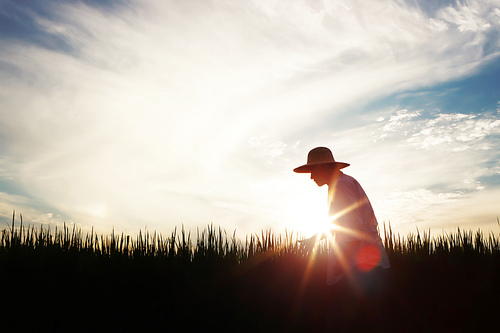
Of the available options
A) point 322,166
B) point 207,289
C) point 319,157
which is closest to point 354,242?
point 322,166

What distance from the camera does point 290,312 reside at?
7133 millimetres

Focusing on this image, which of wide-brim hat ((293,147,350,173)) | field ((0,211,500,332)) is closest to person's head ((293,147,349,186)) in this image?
wide-brim hat ((293,147,350,173))

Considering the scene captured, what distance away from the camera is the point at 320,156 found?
19.6 ft

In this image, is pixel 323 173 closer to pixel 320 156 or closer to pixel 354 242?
pixel 320 156

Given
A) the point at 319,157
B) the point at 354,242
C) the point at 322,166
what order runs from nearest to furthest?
the point at 354,242, the point at 322,166, the point at 319,157

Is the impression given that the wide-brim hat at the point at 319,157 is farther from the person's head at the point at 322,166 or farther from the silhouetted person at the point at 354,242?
the silhouetted person at the point at 354,242

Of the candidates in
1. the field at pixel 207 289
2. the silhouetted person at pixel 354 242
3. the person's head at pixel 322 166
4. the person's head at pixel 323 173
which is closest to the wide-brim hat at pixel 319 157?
the person's head at pixel 322 166

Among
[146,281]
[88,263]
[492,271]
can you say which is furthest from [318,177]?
[492,271]

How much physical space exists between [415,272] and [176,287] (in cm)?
513

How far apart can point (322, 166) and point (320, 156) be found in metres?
0.45

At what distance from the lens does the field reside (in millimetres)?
6488

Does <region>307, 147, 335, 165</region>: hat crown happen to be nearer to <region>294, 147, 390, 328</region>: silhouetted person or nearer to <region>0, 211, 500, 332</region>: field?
<region>294, 147, 390, 328</region>: silhouetted person

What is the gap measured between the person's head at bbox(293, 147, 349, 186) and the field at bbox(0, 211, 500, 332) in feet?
7.39

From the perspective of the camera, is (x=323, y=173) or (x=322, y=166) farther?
(x=322, y=166)
